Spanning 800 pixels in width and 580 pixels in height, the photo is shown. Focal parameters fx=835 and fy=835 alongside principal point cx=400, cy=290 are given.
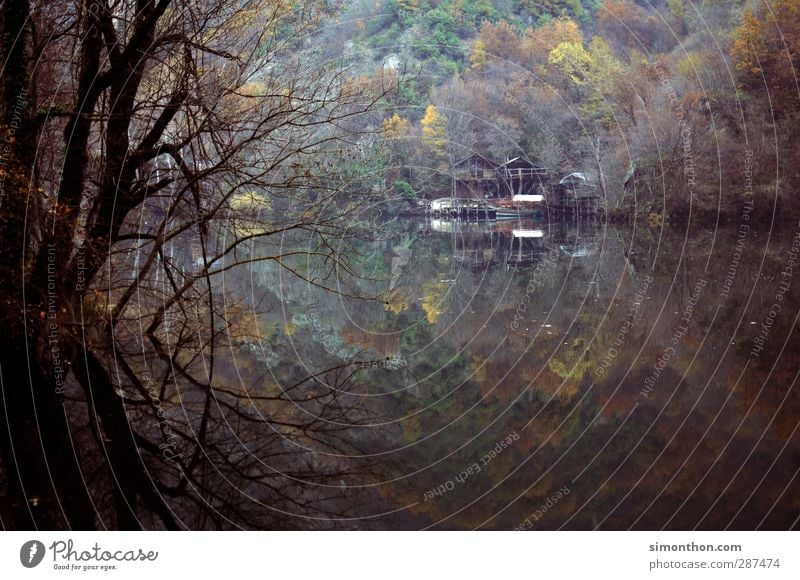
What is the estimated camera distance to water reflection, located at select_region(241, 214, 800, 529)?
17.8 feet

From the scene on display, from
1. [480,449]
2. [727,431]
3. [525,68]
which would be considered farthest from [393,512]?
[525,68]

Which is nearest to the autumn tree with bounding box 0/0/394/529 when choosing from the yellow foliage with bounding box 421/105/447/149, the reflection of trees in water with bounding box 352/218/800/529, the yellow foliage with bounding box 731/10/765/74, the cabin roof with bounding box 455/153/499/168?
the reflection of trees in water with bounding box 352/218/800/529

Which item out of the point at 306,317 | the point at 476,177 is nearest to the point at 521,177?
the point at 476,177

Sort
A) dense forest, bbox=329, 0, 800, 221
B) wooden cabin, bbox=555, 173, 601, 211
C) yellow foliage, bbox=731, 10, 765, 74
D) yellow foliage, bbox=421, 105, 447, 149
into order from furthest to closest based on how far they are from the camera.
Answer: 1. wooden cabin, bbox=555, 173, 601, 211
2. yellow foliage, bbox=731, 10, 765, 74
3. yellow foliage, bbox=421, 105, 447, 149
4. dense forest, bbox=329, 0, 800, 221

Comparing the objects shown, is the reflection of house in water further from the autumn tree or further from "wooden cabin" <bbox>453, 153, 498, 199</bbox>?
the autumn tree

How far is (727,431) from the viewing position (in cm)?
651

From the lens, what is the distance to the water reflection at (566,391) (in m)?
5.44

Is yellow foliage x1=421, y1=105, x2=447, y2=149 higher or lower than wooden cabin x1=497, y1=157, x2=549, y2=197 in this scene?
higher

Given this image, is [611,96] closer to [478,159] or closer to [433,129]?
[478,159]

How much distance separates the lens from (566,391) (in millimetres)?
7320

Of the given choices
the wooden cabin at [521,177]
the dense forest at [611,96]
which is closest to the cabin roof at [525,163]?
the wooden cabin at [521,177]

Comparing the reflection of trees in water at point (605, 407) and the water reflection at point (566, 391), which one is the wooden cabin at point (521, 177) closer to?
the water reflection at point (566, 391)

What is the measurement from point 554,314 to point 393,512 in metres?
5.54

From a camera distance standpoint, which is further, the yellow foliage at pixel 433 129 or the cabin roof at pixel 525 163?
the cabin roof at pixel 525 163
